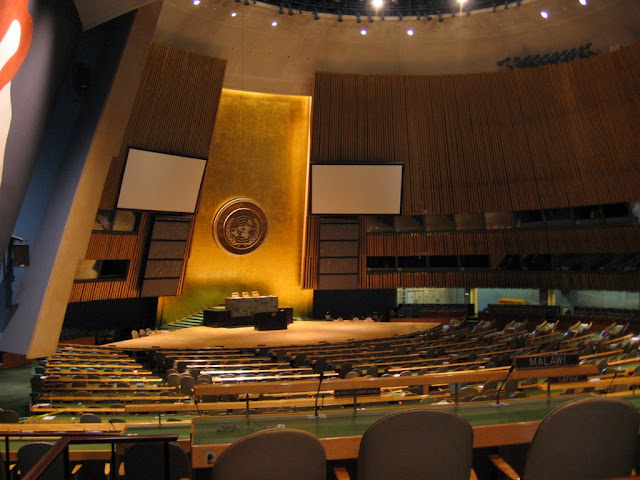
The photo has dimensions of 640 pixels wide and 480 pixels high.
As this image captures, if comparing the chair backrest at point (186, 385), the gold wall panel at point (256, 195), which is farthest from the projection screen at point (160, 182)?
the chair backrest at point (186, 385)

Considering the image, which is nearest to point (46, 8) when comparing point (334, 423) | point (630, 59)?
point (334, 423)

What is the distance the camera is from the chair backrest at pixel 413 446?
225 centimetres

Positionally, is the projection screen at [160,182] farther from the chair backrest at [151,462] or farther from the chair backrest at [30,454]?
the chair backrest at [151,462]

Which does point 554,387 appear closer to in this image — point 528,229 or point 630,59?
point 630,59

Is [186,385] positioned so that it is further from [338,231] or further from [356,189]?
[338,231]

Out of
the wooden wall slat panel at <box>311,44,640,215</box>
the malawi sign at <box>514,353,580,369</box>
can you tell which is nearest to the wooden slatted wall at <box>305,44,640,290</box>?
the wooden wall slat panel at <box>311,44,640,215</box>

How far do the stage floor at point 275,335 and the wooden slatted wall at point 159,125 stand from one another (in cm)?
206

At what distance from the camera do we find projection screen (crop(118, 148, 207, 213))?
16.8m

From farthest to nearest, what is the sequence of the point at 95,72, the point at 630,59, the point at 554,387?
the point at 630,59 < the point at 95,72 < the point at 554,387

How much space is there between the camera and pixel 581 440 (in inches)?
91.9

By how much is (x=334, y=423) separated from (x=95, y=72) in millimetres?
6660

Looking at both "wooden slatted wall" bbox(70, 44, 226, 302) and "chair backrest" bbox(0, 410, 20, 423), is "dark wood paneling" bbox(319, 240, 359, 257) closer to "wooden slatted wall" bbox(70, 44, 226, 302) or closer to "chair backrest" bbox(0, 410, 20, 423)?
"wooden slatted wall" bbox(70, 44, 226, 302)

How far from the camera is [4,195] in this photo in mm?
5730

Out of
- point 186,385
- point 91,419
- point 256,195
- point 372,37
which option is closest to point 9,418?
point 91,419
